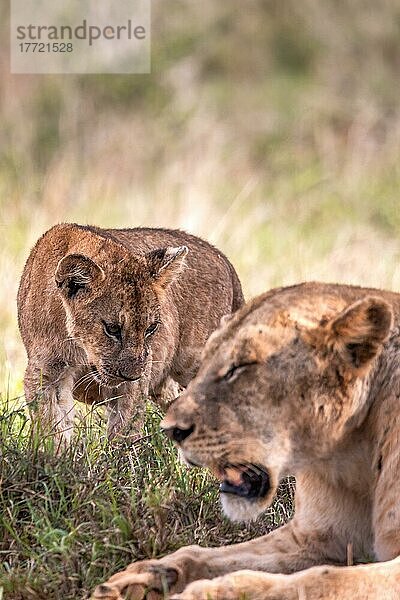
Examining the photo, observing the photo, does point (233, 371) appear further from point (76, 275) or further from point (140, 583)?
point (76, 275)

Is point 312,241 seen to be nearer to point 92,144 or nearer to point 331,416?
point 92,144

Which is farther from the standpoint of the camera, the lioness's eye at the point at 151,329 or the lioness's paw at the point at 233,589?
the lioness's eye at the point at 151,329

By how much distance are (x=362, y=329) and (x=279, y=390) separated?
297 mm

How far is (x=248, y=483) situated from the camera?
4129 mm

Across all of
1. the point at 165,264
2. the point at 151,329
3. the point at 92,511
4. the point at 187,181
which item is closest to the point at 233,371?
the point at 92,511

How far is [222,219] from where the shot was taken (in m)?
11.7

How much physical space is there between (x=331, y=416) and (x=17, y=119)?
42.6ft

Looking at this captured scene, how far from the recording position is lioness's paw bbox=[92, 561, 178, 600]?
154 inches

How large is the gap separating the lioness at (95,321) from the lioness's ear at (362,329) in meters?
2.17

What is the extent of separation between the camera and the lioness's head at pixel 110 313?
6.39m

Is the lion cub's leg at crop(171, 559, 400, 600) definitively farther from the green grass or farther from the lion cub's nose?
the green grass

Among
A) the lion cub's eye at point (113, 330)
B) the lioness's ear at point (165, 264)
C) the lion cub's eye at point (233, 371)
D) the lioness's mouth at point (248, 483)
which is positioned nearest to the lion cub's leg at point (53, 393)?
the lion cub's eye at point (113, 330)

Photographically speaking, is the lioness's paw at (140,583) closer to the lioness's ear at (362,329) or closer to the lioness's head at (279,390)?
the lioness's head at (279,390)

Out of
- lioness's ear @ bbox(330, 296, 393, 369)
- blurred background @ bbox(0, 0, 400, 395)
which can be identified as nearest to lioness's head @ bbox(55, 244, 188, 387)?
blurred background @ bbox(0, 0, 400, 395)
